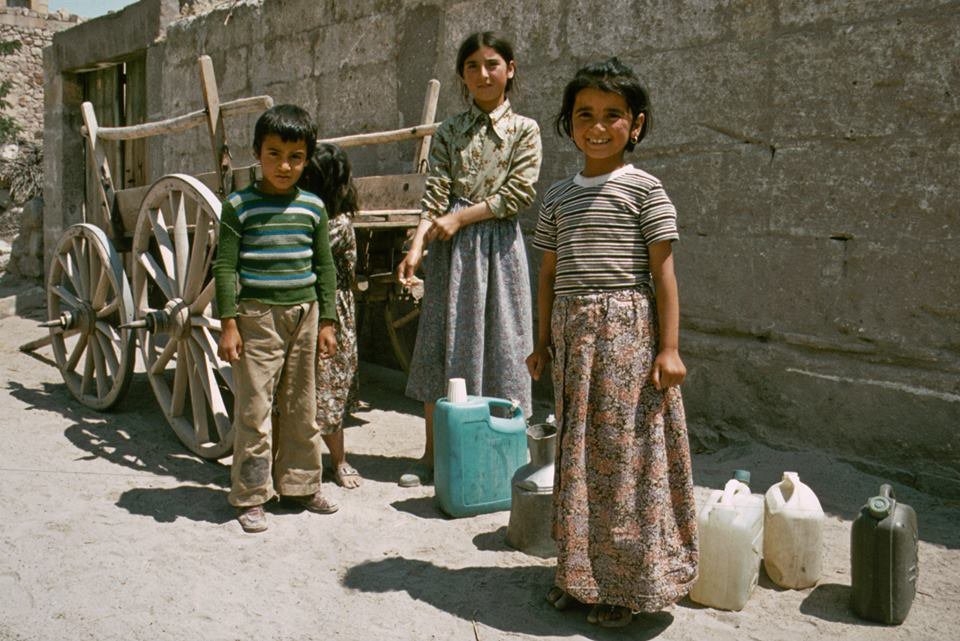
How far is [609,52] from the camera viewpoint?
13.6 ft

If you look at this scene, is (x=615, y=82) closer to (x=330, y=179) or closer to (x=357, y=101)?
(x=330, y=179)

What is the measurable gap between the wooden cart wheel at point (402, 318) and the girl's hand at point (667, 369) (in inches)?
68.5

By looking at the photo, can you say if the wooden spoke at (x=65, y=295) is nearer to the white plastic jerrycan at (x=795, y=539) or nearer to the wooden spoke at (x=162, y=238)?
the wooden spoke at (x=162, y=238)

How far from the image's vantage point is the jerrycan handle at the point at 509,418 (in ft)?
10.4

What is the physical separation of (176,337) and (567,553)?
86.0 inches

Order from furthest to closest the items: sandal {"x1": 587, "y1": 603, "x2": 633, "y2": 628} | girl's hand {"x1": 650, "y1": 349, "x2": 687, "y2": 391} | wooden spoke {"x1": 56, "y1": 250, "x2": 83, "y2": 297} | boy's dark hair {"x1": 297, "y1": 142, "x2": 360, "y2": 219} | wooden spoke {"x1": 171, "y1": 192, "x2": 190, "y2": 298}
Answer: wooden spoke {"x1": 56, "y1": 250, "x2": 83, "y2": 297}, wooden spoke {"x1": 171, "y1": 192, "x2": 190, "y2": 298}, boy's dark hair {"x1": 297, "y1": 142, "x2": 360, "y2": 219}, sandal {"x1": 587, "y1": 603, "x2": 633, "y2": 628}, girl's hand {"x1": 650, "y1": 349, "x2": 687, "y2": 391}

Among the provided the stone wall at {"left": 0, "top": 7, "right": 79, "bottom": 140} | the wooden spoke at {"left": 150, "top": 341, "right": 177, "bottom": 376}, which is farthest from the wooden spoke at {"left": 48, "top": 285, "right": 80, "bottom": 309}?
the stone wall at {"left": 0, "top": 7, "right": 79, "bottom": 140}

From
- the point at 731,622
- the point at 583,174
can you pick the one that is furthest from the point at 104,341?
the point at 731,622

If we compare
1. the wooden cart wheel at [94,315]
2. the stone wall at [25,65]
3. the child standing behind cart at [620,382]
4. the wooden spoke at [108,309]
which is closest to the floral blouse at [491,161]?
the child standing behind cart at [620,382]

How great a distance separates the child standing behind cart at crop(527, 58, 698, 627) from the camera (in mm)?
2252

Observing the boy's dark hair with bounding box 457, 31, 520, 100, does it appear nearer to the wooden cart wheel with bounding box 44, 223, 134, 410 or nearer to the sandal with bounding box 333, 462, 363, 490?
the sandal with bounding box 333, 462, 363, 490

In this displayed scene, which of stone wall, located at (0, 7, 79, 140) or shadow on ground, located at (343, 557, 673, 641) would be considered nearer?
shadow on ground, located at (343, 557, 673, 641)

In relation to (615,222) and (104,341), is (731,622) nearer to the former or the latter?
(615,222)

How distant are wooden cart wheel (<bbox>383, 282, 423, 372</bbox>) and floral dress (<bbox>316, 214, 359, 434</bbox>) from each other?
350 millimetres
